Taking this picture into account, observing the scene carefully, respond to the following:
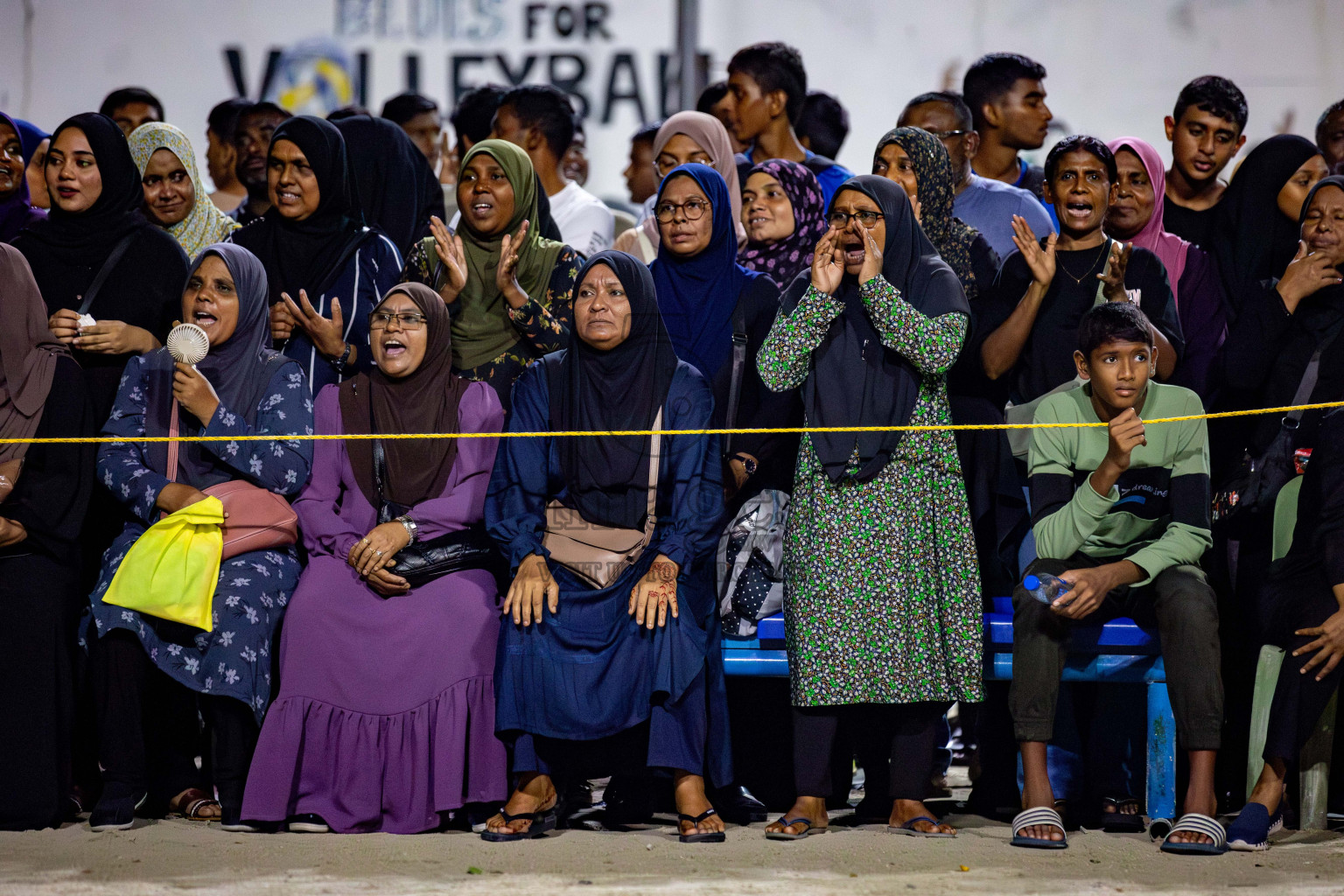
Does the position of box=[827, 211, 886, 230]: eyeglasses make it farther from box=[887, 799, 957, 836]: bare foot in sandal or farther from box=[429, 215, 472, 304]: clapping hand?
box=[887, 799, 957, 836]: bare foot in sandal

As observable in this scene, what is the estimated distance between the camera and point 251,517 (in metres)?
4.46

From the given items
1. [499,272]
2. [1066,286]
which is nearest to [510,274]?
[499,272]

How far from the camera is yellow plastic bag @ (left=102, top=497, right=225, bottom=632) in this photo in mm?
4273

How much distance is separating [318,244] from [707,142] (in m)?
1.48

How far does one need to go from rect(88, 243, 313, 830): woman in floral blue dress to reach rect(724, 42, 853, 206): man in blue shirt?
7.56ft

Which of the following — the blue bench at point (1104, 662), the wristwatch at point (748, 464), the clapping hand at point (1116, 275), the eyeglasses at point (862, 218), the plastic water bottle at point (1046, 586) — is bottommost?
the blue bench at point (1104, 662)

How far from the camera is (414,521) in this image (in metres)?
4.43

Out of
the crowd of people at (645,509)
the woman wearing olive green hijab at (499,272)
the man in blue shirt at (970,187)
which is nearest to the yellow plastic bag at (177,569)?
the crowd of people at (645,509)

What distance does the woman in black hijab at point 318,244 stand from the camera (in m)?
5.05

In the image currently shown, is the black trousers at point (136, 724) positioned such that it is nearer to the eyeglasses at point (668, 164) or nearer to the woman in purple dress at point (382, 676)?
the woman in purple dress at point (382, 676)

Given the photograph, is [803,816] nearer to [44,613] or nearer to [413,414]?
[413,414]

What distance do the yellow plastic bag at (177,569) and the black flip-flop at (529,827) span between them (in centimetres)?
101

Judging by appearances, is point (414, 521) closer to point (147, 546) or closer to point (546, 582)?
point (546, 582)

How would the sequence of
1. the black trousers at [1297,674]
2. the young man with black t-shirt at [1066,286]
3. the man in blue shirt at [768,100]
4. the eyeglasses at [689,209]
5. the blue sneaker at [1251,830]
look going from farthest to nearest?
the man in blue shirt at [768,100] → the eyeglasses at [689,209] → the young man with black t-shirt at [1066,286] → the black trousers at [1297,674] → the blue sneaker at [1251,830]
